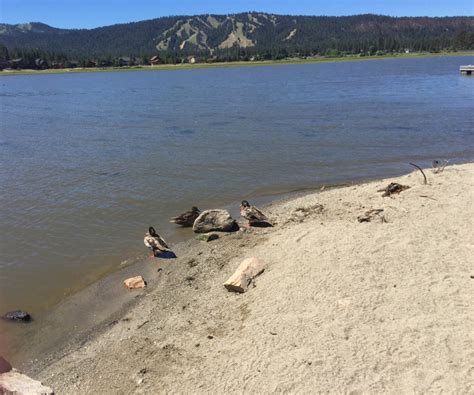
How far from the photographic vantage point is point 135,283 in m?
12.3

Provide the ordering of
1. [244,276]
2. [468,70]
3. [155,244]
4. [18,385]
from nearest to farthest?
1. [18,385]
2. [244,276]
3. [155,244]
4. [468,70]

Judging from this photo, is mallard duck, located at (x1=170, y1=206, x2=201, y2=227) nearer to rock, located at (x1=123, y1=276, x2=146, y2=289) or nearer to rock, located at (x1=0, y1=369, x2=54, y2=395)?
rock, located at (x1=123, y1=276, x2=146, y2=289)

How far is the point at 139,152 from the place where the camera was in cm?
2781

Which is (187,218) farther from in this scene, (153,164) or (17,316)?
(153,164)

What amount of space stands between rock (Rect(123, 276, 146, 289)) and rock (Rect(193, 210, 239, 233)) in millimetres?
3530

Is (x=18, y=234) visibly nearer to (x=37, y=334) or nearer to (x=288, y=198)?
(x=37, y=334)

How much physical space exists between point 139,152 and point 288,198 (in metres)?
12.0

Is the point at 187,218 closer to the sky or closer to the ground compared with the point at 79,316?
closer to the sky

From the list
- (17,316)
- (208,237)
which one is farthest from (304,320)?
(17,316)

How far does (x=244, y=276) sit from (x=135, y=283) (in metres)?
3.05

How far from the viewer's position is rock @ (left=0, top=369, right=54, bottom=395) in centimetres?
616

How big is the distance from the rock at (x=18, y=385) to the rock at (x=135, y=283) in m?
5.64

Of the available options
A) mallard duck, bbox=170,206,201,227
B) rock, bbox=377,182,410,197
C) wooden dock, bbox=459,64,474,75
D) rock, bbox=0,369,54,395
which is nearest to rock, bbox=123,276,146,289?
mallard duck, bbox=170,206,201,227

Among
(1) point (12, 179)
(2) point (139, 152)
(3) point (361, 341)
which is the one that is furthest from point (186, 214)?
(2) point (139, 152)
